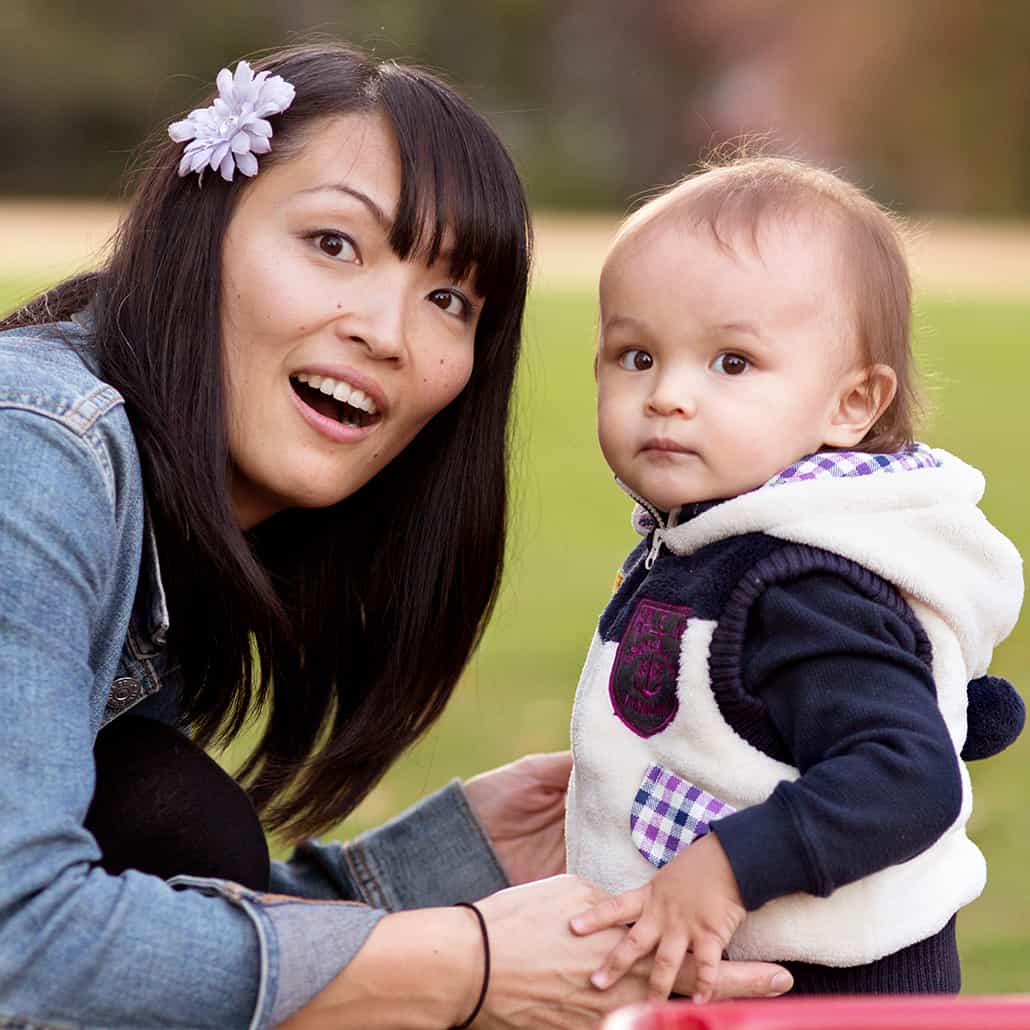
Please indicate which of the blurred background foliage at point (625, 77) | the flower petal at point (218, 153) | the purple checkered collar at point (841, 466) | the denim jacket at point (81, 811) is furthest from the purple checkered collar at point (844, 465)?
the blurred background foliage at point (625, 77)

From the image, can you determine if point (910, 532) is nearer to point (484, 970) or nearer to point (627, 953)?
point (627, 953)

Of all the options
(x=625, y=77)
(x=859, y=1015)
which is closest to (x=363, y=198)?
(x=859, y=1015)

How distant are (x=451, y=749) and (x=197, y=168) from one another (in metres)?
2.43

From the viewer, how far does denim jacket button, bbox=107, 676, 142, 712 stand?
2.30 meters

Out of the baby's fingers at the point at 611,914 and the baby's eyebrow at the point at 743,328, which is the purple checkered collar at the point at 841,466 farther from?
the baby's fingers at the point at 611,914

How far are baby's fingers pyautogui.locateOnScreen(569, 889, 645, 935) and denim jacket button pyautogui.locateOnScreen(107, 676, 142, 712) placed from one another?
0.71 meters

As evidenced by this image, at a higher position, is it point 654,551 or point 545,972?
point 654,551

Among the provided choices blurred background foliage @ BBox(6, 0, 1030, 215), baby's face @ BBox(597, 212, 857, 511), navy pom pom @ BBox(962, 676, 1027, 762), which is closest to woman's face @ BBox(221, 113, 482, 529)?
baby's face @ BBox(597, 212, 857, 511)

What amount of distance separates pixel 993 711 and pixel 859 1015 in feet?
2.93

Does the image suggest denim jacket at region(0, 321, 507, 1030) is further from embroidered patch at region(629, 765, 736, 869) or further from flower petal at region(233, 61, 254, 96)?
flower petal at region(233, 61, 254, 96)

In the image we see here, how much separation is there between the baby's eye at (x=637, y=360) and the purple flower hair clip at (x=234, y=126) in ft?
1.95

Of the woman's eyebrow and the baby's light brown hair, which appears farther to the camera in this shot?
the woman's eyebrow

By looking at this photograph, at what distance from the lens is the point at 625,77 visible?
40188mm

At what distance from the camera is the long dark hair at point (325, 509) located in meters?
2.27
